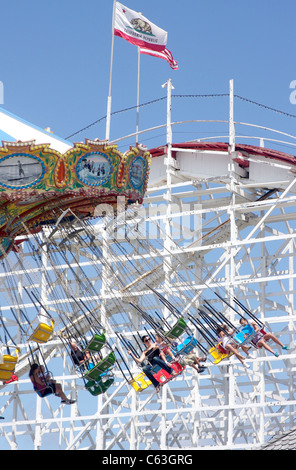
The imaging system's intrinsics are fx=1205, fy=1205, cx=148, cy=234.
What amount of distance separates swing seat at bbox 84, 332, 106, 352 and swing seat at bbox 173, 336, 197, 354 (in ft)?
5.57

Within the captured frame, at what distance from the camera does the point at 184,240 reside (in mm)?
34594

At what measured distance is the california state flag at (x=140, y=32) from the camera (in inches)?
1325

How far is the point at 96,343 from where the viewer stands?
2595 cm

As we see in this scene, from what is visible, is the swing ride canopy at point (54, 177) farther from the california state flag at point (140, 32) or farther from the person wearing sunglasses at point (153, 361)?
the california state flag at point (140, 32)

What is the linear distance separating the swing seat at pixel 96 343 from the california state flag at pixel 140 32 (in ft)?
35.7

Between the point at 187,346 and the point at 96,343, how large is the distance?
2.03 m

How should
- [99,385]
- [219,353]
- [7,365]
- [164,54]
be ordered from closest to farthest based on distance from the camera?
[99,385] < [219,353] < [7,365] < [164,54]

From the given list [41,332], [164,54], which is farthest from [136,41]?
[41,332]

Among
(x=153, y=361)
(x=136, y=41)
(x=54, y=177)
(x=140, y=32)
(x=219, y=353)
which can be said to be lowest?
(x=153, y=361)

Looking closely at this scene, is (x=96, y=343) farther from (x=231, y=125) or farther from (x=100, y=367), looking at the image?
(x=231, y=125)

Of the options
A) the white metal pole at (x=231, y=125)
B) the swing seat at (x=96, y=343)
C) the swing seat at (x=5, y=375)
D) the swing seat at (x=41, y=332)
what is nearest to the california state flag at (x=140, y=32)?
the white metal pole at (x=231, y=125)

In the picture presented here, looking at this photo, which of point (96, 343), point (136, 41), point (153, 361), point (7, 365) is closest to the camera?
point (96, 343)
